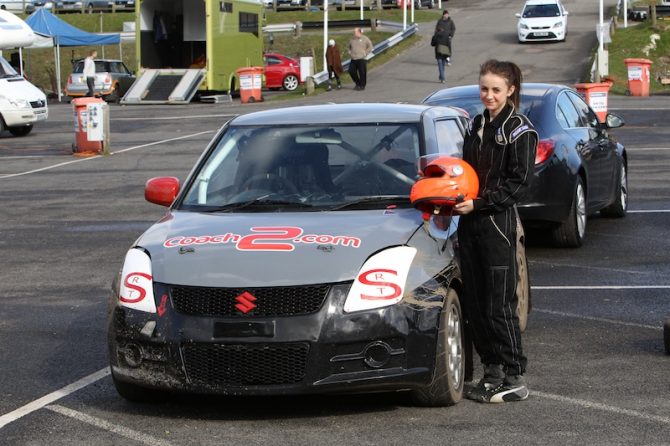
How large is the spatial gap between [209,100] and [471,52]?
11.5 meters

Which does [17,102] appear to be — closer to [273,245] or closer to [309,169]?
[309,169]

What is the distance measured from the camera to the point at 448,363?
674 cm

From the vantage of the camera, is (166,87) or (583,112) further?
(166,87)

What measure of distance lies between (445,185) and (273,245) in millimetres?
931

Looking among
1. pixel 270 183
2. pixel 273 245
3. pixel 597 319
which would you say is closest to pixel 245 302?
pixel 273 245

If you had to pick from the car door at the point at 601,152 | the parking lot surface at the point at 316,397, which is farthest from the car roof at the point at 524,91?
the parking lot surface at the point at 316,397

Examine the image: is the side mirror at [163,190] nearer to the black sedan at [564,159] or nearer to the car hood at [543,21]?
Answer: the black sedan at [564,159]

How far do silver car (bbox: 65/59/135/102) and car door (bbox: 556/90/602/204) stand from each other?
105 ft

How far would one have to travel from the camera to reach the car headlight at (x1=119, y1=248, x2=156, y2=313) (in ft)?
21.9

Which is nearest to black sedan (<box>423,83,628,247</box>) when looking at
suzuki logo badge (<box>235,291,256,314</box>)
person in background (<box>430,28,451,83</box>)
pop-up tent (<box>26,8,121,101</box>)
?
suzuki logo badge (<box>235,291,256,314</box>)

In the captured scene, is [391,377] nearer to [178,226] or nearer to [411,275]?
[411,275]

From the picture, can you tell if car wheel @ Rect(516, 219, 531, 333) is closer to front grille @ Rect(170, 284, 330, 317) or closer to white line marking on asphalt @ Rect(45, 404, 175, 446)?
front grille @ Rect(170, 284, 330, 317)

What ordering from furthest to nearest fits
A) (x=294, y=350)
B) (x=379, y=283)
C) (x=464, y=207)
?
1. (x=464, y=207)
2. (x=379, y=283)
3. (x=294, y=350)

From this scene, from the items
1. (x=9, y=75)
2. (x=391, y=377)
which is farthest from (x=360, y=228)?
(x=9, y=75)
